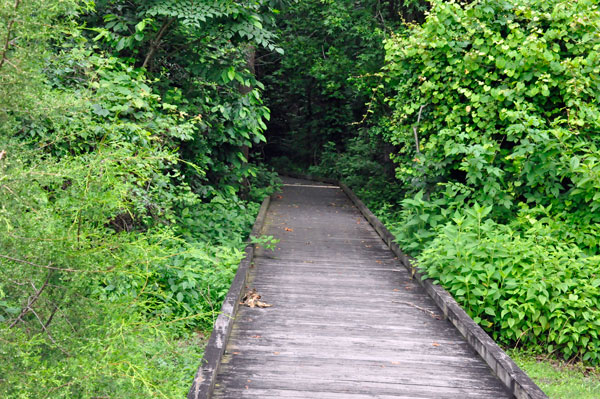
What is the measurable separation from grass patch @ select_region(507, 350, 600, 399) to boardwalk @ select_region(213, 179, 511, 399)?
0.82m

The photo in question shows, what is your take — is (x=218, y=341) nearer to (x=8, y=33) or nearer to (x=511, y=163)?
(x=8, y=33)

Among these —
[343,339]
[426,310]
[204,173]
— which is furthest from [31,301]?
[426,310]

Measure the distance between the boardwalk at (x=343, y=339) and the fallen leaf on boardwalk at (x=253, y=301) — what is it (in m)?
0.10

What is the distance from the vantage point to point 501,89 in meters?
8.50

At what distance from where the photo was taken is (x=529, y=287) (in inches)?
264

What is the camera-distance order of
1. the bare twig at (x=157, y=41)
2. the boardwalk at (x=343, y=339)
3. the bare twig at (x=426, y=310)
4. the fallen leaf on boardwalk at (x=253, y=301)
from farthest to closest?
the bare twig at (x=157, y=41) < the fallen leaf on boardwalk at (x=253, y=301) < the bare twig at (x=426, y=310) < the boardwalk at (x=343, y=339)

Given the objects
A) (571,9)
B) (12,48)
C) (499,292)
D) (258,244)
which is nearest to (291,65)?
(258,244)

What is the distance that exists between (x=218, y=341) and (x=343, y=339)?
4.44 feet

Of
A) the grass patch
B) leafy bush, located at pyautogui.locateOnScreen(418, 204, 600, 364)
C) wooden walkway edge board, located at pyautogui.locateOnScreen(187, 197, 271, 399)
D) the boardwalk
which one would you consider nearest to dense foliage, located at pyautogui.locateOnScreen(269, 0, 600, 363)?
leafy bush, located at pyautogui.locateOnScreen(418, 204, 600, 364)

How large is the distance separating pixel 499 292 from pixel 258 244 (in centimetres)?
465

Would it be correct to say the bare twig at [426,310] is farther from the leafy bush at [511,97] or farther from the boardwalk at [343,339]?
the leafy bush at [511,97]

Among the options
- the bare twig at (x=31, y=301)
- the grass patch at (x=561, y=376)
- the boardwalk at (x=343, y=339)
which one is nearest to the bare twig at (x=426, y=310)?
the boardwalk at (x=343, y=339)

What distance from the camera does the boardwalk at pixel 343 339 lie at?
5004mm

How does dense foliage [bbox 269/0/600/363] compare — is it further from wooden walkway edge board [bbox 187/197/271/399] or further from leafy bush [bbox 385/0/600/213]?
wooden walkway edge board [bbox 187/197/271/399]
